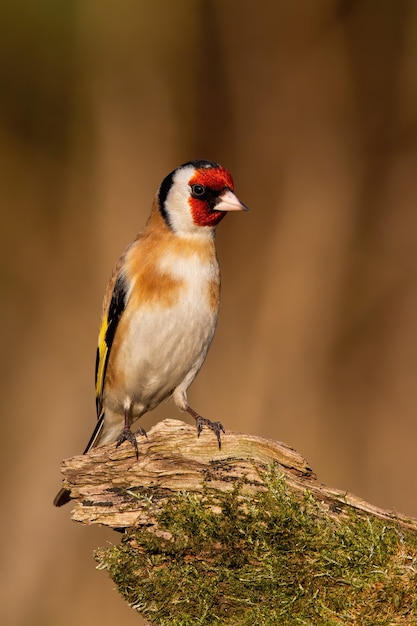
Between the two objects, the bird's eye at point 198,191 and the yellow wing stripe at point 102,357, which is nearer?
the bird's eye at point 198,191

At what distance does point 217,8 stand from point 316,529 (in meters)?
4.27

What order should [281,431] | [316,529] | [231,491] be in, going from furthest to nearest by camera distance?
[281,431] < [231,491] < [316,529]

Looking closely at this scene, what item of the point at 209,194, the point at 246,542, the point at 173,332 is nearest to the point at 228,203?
the point at 209,194

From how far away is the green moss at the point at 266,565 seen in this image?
239 centimetres

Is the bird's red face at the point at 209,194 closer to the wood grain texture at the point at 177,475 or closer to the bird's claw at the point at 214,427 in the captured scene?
the bird's claw at the point at 214,427

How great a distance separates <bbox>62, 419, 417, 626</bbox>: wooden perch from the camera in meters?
2.42

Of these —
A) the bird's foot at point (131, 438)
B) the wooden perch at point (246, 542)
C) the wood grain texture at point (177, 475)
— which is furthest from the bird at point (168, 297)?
the wooden perch at point (246, 542)

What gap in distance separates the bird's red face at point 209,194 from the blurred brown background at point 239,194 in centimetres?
168

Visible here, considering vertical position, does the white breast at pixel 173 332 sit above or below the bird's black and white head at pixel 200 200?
below

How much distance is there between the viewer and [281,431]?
213 inches

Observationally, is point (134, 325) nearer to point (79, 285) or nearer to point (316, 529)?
point (316, 529)

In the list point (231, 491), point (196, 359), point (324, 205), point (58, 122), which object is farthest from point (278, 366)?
point (231, 491)

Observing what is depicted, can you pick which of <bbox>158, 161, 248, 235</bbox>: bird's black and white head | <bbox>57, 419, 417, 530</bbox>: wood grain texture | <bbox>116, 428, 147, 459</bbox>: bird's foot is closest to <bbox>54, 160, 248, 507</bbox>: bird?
<bbox>158, 161, 248, 235</bbox>: bird's black and white head

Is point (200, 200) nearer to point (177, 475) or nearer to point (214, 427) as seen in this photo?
point (214, 427)
